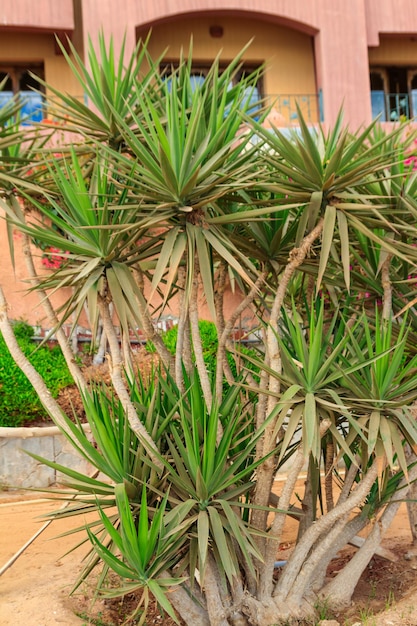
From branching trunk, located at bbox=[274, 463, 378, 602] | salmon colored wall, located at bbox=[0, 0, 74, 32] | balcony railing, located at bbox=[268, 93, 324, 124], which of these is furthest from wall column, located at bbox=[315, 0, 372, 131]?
branching trunk, located at bbox=[274, 463, 378, 602]

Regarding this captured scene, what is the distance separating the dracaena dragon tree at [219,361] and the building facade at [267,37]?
29.6 ft

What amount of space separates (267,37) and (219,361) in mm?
12046

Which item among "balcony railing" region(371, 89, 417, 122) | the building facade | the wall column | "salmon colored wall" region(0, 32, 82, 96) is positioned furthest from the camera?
"balcony railing" region(371, 89, 417, 122)

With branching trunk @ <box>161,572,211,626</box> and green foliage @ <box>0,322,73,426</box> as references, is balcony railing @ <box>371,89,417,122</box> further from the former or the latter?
branching trunk @ <box>161,572,211,626</box>

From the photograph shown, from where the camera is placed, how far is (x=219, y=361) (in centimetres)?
469

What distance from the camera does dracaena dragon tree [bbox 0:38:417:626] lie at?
13.1ft

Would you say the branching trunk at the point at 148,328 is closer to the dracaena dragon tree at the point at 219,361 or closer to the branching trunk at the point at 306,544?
the dracaena dragon tree at the point at 219,361

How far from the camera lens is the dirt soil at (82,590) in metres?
4.55

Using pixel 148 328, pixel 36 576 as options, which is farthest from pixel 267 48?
pixel 36 576

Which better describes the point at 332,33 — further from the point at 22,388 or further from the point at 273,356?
the point at 273,356

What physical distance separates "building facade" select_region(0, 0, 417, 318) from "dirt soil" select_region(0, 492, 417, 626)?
8.78 metres

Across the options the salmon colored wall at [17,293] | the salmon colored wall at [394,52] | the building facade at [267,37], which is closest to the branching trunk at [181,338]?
the salmon colored wall at [17,293]

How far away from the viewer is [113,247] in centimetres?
418

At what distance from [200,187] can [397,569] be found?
130 inches
